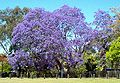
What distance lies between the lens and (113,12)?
157 ft

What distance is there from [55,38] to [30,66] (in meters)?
7.29

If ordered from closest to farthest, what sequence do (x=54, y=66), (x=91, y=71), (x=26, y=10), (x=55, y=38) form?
(x=55, y=38) → (x=54, y=66) → (x=91, y=71) → (x=26, y=10)

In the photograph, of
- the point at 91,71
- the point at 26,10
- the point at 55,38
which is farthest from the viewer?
the point at 26,10

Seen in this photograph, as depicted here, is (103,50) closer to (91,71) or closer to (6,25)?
(91,71)

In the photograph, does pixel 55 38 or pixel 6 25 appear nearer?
pixel 55 38

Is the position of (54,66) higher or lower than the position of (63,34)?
lower

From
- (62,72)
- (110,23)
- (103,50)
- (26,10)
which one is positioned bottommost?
(62,72)

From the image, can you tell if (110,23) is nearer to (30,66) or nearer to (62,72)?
(62,72)

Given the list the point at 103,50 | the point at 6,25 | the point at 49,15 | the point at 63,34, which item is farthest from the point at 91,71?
the point at 6,25

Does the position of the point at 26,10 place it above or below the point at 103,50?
above

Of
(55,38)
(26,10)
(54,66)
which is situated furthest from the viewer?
(26,10)

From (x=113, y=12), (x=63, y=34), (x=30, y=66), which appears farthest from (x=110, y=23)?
(x=30, y=66)

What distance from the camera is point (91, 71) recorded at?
55.4 meters

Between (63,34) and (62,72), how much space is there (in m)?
6.61
